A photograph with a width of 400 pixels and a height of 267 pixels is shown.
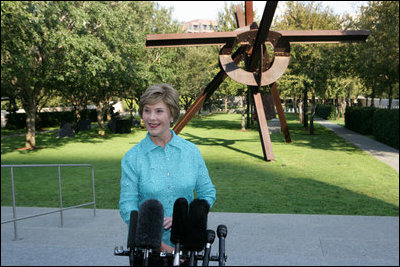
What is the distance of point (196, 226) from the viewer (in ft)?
4.35

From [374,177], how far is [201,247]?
1729 cm

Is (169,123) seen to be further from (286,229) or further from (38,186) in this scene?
(38,186)

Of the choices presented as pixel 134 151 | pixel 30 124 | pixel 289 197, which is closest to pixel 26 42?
pixel 30 124

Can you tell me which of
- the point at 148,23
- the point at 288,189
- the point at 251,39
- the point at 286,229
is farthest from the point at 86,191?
the point at 251,39

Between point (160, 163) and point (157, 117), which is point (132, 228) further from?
point (157, 117)

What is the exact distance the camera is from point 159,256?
57.1 inches

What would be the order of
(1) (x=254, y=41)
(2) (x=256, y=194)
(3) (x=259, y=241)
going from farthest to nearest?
(2) (x=256, y=194) < (3) (x=259, y=241) < (1) (x=254, y=41)

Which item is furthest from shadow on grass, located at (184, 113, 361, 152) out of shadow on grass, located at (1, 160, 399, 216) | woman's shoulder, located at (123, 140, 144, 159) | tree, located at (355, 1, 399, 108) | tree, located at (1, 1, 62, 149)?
tree, located at (1, 1, 62, 149)

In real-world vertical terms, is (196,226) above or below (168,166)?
below

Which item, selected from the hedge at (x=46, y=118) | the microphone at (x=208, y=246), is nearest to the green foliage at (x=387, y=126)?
the microphone at (x=208, y=246)

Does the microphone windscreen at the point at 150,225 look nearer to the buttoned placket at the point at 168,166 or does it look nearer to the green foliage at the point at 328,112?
the buttoned placket at the point at 168,166

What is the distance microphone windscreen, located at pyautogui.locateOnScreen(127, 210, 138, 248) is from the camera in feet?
4.36

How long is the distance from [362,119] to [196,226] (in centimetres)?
3766

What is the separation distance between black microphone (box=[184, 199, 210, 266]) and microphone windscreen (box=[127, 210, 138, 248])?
176 millimetres
